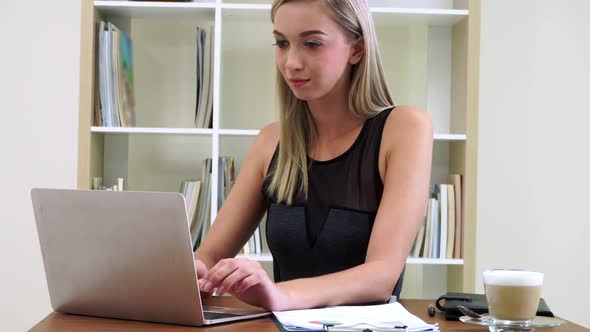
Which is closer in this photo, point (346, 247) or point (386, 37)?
point (346, 247)

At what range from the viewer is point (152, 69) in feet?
9.72

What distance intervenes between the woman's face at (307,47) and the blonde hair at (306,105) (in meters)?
0.03

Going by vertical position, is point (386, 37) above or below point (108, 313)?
above

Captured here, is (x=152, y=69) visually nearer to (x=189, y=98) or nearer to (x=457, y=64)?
(x=189, y=98)

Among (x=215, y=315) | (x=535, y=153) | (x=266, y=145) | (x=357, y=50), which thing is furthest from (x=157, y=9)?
(x=215, y=315)

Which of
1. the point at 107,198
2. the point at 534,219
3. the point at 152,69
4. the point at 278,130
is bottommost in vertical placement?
the point at 534,219

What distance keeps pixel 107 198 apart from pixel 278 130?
0.93 metres

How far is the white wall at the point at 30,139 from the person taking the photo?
9.98ft

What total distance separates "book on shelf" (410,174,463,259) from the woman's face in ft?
3.59

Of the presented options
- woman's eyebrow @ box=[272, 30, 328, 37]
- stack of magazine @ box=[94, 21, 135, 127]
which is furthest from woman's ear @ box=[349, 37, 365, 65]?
stack of magazine @ box=[94, 21, 135, 127]

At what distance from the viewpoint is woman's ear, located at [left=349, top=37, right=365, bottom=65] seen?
182 centimetres

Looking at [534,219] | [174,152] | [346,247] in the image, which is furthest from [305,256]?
[534,219]

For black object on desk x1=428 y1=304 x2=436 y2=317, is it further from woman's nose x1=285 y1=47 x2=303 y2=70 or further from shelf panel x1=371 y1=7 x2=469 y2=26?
shelf panel x1=371 y1=7 x2=469 y2=26

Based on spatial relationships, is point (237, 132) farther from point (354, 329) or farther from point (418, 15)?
point (354, 329)
